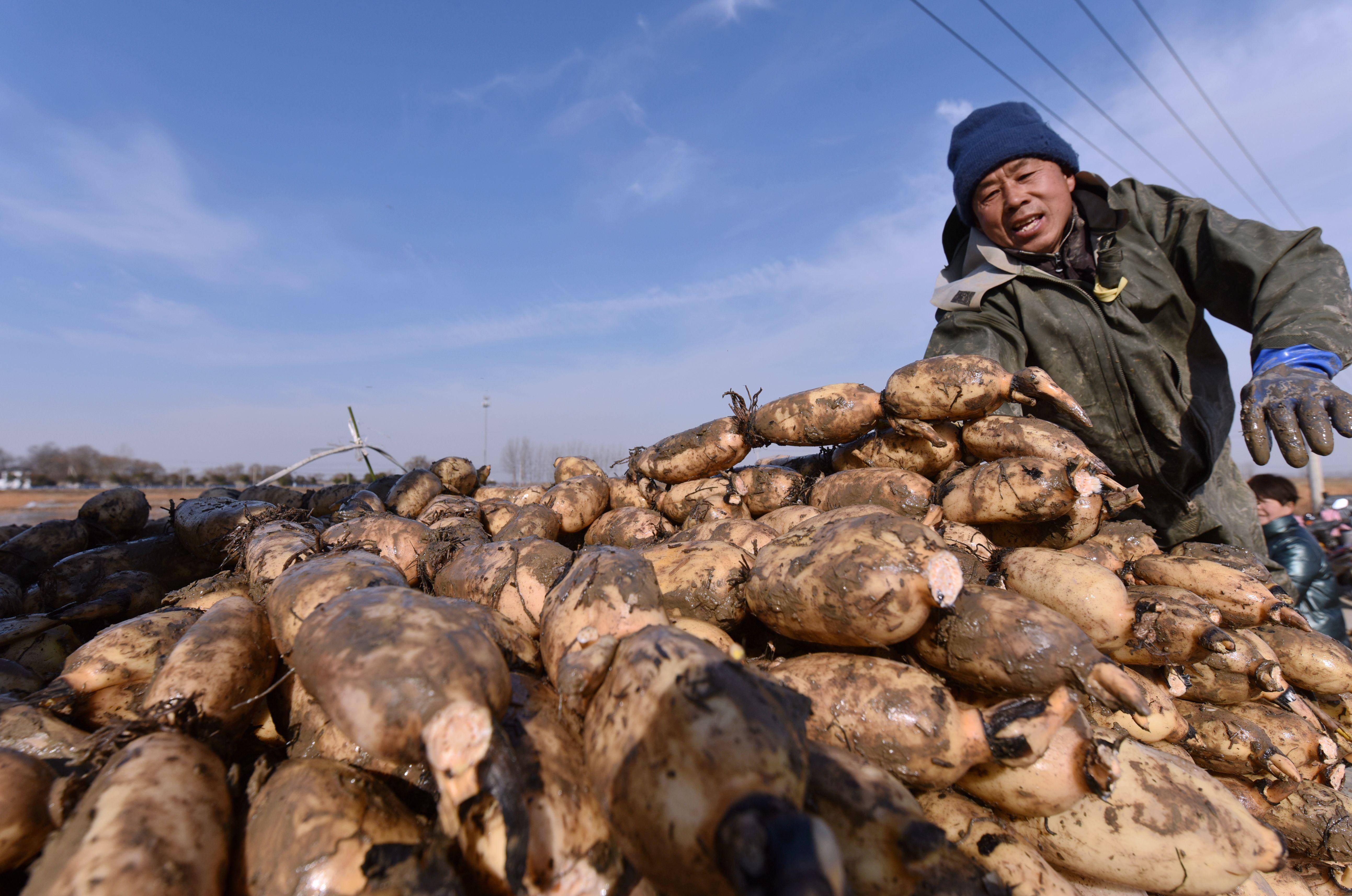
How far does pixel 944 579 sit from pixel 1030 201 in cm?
349

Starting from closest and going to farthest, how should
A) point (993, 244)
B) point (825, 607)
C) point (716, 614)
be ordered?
point (825, 607)
point (716, 614)
point (993, 244)

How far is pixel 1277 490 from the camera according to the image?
6508 mm

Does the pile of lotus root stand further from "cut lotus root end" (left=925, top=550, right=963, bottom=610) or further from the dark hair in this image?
the dark hair

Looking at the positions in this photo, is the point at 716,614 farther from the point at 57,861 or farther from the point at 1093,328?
the point at 1093,328

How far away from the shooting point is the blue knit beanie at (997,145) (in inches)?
156

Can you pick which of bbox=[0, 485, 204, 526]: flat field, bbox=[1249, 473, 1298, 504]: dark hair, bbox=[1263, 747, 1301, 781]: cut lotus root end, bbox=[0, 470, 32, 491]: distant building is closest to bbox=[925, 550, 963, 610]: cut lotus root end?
bbox=[1263, 747, 1301, 781]: cut lotus root end

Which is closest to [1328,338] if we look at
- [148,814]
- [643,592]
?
[643,592]

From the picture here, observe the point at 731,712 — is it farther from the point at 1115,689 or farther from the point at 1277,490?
the point at 1277,490

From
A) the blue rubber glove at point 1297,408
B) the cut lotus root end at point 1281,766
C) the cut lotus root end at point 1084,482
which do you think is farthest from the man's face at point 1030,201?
the cut lotus root end at point 1281,766

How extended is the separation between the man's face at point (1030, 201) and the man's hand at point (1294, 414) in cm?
167

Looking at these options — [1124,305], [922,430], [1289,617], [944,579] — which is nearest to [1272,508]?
[1124,305]

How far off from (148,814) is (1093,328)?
16.8 feet

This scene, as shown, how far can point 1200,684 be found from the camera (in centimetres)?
237

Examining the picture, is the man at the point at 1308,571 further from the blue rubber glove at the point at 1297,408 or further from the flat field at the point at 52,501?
the flat field at the point at 52,501
